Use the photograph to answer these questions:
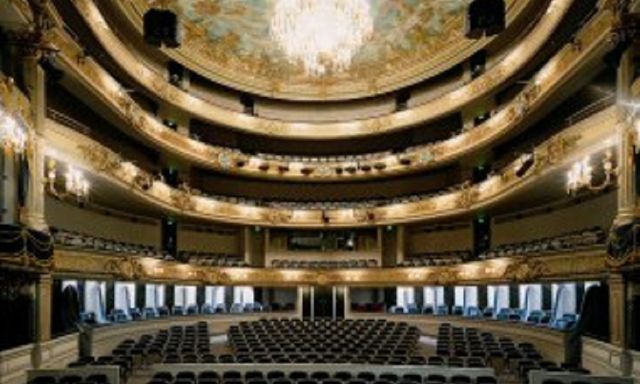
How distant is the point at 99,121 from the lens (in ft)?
88.3

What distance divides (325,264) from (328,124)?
31.7ft

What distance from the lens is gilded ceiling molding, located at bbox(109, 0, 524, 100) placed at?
103 ft

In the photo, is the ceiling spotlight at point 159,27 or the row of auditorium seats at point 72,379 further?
the ceiling spotlight at point 159,27

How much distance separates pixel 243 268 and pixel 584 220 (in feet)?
63.8

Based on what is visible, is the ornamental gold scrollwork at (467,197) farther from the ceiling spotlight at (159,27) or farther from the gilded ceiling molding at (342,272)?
the ceiling spotlight at (159,27)

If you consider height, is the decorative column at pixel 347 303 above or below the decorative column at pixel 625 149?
below

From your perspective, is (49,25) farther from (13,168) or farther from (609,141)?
(609,141)

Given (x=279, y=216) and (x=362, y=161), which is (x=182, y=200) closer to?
(x=279, y=216)

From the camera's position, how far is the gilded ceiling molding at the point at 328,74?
31297 millimetres

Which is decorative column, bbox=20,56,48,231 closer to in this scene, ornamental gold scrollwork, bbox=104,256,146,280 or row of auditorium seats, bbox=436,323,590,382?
ornamental gold scrollwork, bbox=104,256,146,280

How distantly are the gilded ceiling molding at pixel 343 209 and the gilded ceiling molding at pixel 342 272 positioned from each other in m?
3.01

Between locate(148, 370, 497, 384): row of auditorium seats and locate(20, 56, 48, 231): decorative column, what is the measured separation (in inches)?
213

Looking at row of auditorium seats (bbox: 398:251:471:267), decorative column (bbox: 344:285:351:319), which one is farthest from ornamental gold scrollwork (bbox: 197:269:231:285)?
row of auditorium seats (bbox: 398:251:471:267)

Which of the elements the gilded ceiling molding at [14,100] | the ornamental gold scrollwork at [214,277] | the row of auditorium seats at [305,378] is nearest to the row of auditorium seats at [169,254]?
the ornamental gold scrollwork at [214,277]
